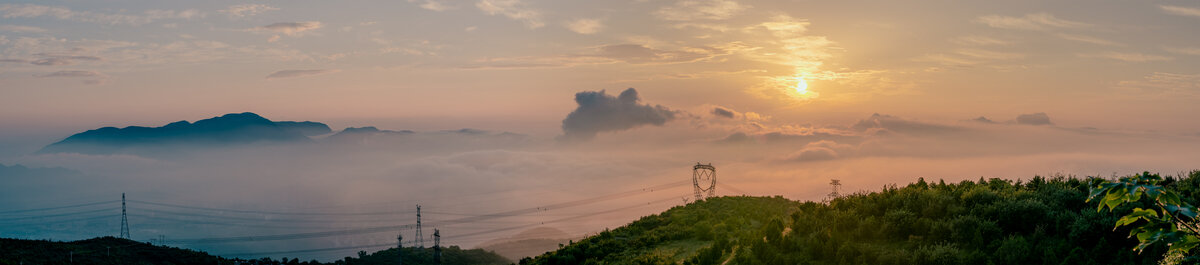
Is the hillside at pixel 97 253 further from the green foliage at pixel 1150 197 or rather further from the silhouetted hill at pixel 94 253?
the green foliage at pixel 1150 197

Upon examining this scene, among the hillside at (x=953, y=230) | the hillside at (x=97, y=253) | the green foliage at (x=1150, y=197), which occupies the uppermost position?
the green foliage at (x=1150, y=197)

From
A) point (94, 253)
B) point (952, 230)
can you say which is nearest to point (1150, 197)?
point (952, 230)

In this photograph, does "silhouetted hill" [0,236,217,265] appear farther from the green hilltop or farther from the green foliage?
the green foliage

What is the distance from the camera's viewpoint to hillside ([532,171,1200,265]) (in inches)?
1053

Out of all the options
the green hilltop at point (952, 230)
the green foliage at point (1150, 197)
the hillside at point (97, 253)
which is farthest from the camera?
the hillside at point (97, 253)

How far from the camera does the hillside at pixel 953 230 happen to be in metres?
26.8

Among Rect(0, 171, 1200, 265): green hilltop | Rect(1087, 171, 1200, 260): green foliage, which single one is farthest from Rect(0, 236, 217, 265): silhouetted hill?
Rect(1087, 171, 1200, 260): green foliage

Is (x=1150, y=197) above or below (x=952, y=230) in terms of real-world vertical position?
above

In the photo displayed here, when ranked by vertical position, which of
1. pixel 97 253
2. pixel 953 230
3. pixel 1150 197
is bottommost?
pixel 97 253

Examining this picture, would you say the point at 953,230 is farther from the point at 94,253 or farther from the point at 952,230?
the point at 94,253

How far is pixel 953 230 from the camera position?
2933 centimetres

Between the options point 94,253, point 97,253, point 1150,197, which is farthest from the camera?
point 97,253

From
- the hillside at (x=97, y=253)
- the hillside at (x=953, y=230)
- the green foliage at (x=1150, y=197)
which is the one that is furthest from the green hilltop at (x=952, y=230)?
the hillside at (x=97, y=253)

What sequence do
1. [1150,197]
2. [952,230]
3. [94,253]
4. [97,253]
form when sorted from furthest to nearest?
1. [97,253]
2. [94,253]
3. [952,230]
4. [1150,197]
